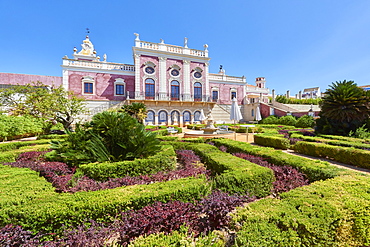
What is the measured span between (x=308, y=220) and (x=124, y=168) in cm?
329

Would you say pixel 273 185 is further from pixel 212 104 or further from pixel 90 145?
pixel 212 104

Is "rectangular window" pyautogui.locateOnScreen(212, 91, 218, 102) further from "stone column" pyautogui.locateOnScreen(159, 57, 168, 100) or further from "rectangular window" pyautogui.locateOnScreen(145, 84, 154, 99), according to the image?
"rectangular window" pyautogui.locateOnScreen(145, 84, 154, 99)

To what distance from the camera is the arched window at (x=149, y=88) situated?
2192 cm

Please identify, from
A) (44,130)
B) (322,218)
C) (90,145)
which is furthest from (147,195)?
(44,130)

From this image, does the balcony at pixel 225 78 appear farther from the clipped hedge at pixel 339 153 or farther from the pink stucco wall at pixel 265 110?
the clipped hedge at pixel 339 153

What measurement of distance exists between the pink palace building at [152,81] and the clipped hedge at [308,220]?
19.0 metres

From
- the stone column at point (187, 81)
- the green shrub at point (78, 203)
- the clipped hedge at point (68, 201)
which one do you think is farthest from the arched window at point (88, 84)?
the green shrub at point (78, 203)

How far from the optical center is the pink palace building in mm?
20250

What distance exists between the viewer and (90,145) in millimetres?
4086

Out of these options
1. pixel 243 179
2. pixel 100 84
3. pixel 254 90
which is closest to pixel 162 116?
pixel 100 84

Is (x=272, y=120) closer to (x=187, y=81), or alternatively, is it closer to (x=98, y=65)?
(x=187, y=81)

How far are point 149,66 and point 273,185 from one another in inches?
843

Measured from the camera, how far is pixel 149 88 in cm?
2216

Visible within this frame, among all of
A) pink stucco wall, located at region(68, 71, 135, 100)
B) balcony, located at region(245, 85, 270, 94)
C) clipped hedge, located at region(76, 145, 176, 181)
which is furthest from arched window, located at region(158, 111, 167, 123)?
balcony, located at region(245, 85, 270, 94)
